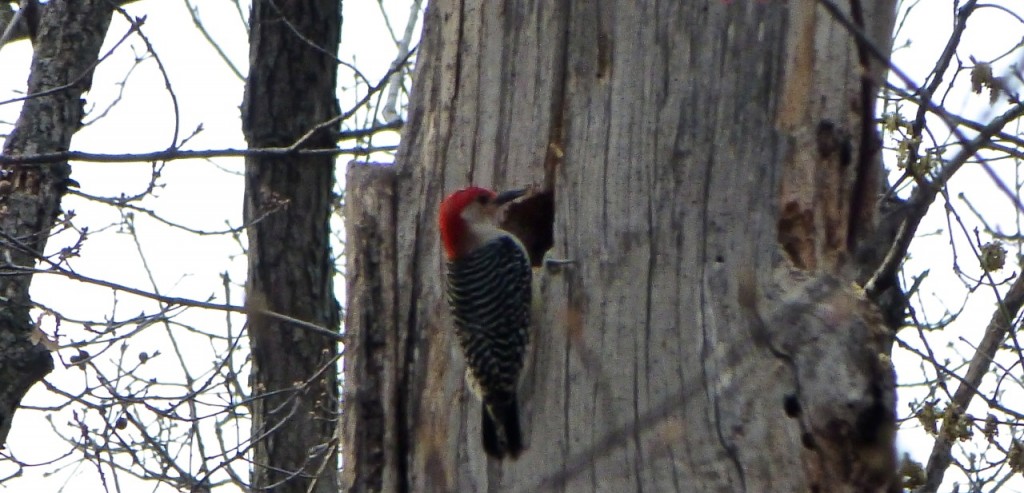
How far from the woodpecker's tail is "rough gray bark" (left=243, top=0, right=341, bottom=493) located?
2.82 meters

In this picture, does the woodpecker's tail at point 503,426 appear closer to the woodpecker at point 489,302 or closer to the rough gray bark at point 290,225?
the woodpecker at point 489,302

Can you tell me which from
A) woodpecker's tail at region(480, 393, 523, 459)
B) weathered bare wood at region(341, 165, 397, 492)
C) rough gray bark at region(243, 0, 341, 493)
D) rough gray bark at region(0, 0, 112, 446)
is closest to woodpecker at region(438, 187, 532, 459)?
woodpecker's tail at region(480, 393, 523, 459)

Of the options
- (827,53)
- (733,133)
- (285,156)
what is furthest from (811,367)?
(285,156)

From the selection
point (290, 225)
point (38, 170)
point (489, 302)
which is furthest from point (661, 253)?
point (290, 225)

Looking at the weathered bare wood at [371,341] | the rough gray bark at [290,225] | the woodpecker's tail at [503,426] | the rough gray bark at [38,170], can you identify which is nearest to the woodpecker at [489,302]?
the woodpecker's tail at [503,426]

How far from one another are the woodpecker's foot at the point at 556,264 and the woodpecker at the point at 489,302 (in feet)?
0.59

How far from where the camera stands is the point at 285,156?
473 cm

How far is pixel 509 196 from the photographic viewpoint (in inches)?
138

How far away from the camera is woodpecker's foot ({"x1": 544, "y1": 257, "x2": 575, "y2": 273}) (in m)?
3.36

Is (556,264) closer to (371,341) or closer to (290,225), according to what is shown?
(371,341)

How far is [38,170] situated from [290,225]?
1280 mm

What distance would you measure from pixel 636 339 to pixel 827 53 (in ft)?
3.01

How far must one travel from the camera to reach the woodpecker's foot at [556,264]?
3.36 m

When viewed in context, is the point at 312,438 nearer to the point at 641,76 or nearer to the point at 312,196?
the point at 312,196
